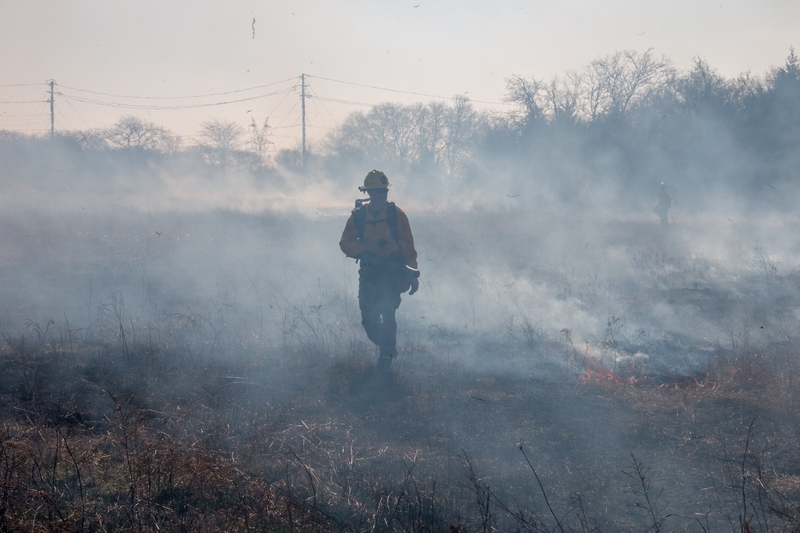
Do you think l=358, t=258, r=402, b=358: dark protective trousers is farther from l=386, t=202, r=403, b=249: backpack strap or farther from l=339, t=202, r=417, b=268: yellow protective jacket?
l=386, t=202, r=403, b=249: backpack strap

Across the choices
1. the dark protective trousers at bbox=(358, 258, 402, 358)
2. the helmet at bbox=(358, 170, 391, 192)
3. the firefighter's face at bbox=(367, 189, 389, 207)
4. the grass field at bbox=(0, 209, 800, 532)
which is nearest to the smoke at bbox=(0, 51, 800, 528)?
the grass field at bbox=(0, 209, 800, 532)

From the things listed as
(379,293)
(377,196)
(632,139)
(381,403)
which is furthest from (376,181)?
(632,139)

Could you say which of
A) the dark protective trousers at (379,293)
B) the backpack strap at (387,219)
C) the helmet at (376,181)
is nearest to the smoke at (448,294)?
the dark protective trousers at (379,293)

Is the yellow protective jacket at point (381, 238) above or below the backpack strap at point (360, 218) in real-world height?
below

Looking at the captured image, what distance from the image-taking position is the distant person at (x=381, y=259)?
16.1ft

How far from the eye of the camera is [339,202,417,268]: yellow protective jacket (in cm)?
492

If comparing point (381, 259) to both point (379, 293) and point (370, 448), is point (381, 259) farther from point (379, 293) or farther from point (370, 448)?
point (370, 448)

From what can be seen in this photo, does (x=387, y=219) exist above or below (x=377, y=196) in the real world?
below

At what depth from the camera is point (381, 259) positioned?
4914 mm

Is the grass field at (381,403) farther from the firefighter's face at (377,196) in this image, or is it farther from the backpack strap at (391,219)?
the firefighter's face at (377,196)

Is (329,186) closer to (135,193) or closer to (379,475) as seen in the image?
(135,193)

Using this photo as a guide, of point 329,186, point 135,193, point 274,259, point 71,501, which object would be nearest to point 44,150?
point 135,193

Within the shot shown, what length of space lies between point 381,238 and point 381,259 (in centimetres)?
20

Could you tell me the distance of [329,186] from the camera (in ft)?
97.2
